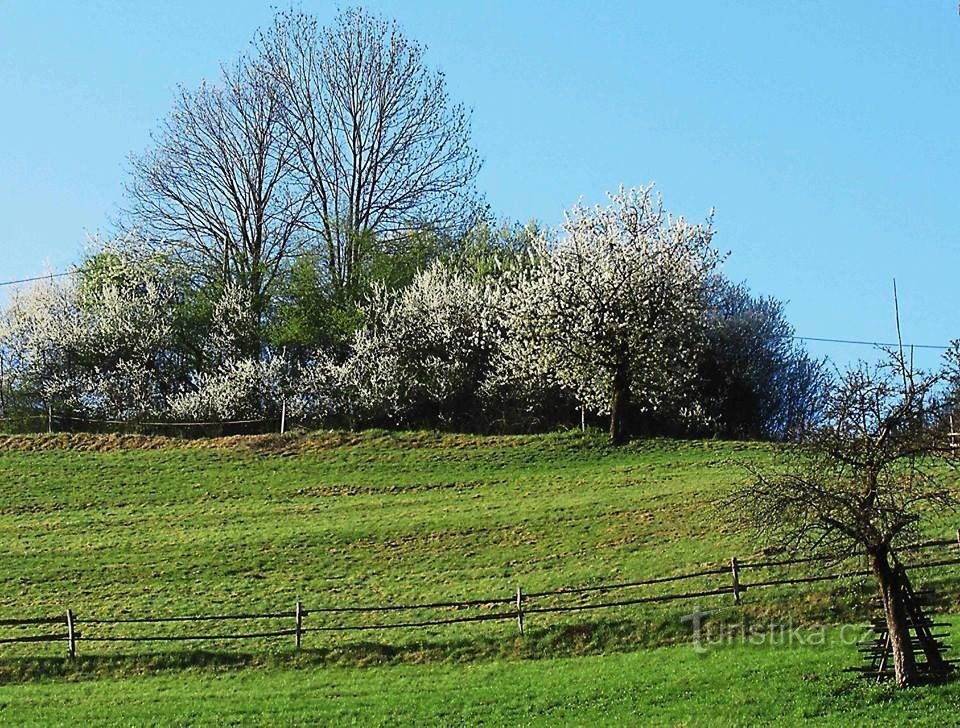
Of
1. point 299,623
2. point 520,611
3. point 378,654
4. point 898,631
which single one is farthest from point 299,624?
point 898,631

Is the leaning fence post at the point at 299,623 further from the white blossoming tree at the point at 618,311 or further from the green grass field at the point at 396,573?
the white blossoming tree at the point at 618,311

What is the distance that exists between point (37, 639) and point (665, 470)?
21.8 m

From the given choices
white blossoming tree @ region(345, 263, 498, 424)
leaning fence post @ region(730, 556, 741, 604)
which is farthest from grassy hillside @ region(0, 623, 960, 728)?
white blossoming tree @ region(345, 263, 498, 424)

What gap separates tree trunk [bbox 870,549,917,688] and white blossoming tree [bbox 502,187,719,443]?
2477 centimetres

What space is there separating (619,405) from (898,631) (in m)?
25.3

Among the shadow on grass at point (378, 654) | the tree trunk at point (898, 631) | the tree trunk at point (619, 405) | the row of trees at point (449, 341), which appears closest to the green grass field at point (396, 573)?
the shadow on grass at point (378, 654)

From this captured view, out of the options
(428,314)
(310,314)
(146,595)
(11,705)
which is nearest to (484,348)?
(428,314)

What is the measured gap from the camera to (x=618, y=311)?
150 feet

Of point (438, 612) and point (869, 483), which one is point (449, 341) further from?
point (869, 483)

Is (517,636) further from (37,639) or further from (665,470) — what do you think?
(665,470)

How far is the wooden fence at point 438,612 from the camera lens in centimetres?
2688

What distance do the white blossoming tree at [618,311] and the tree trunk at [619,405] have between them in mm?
38

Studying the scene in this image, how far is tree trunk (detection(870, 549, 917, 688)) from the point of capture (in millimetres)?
20328

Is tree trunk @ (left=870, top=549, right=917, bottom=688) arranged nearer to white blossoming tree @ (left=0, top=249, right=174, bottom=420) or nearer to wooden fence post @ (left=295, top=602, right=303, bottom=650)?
wooden fence post @ (left=295, top=602, right=303, bottom=650)
